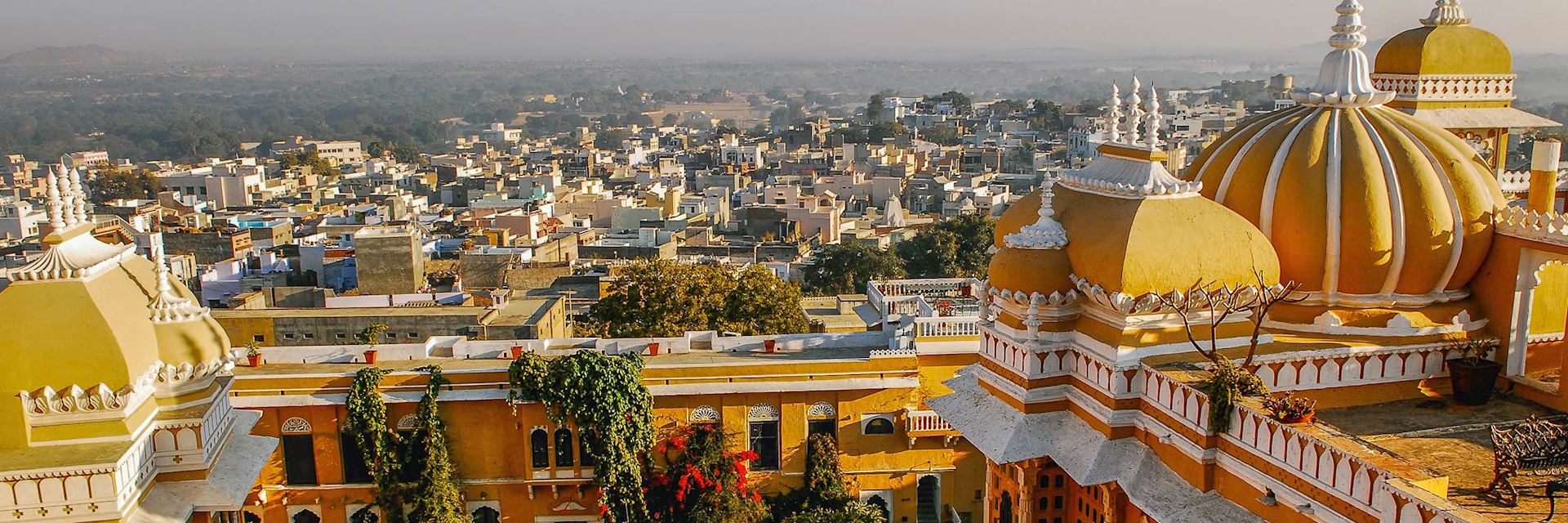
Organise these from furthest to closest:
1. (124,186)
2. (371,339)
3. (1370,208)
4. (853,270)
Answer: (124,186) < (853,270) < (371,339) < (1370,208)

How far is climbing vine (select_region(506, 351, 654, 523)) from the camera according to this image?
53.8ft

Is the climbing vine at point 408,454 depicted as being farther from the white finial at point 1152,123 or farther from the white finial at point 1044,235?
the white finial at point 1152,123

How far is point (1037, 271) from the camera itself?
9.77 meters

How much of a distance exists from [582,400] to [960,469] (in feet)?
20.0

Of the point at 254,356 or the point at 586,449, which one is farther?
the point at 254,356

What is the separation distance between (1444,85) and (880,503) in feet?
32.8

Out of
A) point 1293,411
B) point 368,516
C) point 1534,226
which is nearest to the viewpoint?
point 1293,411

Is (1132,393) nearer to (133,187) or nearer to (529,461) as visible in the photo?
→ (529,461)

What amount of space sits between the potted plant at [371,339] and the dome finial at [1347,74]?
44.7ft

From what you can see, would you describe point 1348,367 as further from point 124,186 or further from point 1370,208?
point 124,186

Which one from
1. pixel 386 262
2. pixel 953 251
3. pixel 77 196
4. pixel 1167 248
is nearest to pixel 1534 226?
pixel 1167 248

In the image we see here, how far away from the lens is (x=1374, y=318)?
33.3 feet

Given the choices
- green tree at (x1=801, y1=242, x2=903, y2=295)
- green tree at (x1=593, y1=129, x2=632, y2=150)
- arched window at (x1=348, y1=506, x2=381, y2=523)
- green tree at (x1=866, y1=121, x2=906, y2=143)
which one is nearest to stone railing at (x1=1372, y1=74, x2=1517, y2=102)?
arched window at (x1=348, y1=506, x2=381, y2=523)

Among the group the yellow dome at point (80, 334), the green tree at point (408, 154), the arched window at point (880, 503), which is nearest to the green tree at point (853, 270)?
the arched window at point (880, 503)
